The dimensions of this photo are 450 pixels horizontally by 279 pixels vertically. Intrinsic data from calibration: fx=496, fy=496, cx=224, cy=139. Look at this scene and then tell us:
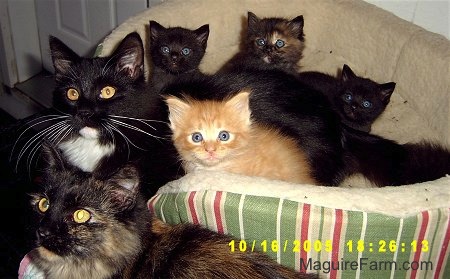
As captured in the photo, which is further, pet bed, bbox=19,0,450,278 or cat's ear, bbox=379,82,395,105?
cat's ear, bbox=379,82,395,105

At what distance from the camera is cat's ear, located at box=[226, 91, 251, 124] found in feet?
5.01

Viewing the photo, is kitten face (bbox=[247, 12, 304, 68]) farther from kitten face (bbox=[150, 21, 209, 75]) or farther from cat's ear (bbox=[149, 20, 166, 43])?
cat's ear (bbox=[149, 20, 166, 43])

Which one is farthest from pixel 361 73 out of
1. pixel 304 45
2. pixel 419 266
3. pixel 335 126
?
pixel 419 266

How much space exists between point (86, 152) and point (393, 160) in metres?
1.08

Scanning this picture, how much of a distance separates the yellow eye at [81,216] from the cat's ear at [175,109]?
1.41 feet

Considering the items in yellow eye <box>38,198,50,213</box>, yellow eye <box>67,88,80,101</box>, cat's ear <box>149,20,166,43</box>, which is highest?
cat's ear <box>149,20,166,43</box>

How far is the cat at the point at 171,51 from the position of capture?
7.00 ft

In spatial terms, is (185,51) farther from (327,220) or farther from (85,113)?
(327,220)

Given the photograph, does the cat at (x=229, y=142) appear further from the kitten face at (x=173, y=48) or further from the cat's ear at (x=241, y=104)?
the kitten face at (x=173, y=48)

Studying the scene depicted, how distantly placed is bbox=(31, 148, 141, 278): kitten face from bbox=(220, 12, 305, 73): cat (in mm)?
1098

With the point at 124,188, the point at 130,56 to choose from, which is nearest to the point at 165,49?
the point at 130,56
